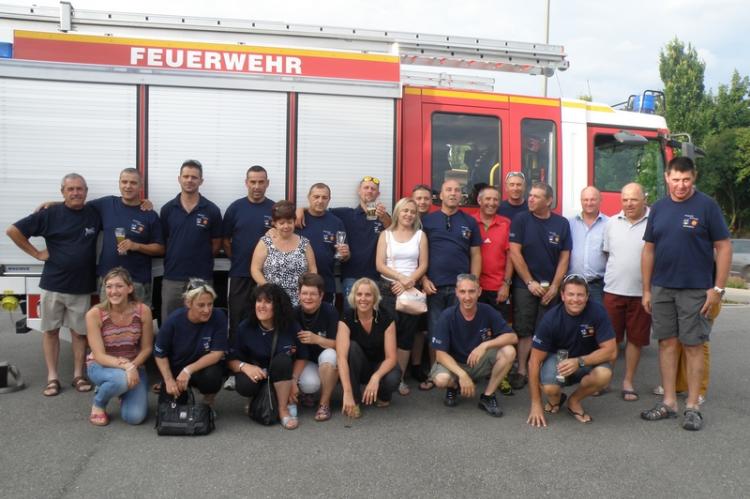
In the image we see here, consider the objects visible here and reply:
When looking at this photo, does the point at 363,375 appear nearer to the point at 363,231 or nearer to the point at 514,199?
the point at 363,231

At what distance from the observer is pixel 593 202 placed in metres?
5.50

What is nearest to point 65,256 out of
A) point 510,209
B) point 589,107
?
point 510,209

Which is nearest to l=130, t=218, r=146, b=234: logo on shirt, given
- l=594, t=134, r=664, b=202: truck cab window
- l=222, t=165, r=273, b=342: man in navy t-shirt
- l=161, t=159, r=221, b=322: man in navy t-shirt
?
l=161, t=159, r=221, b=322: man in navy t-shirt

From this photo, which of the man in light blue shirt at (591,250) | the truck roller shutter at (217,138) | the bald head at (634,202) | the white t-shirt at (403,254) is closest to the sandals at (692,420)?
the man in light blue shirt at (591,250)

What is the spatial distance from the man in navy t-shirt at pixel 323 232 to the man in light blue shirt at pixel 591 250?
82.1 inches

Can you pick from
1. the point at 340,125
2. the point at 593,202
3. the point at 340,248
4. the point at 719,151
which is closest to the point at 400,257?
the point at 340,248

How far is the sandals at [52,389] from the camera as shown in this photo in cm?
503

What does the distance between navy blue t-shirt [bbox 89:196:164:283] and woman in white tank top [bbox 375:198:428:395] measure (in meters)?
1.93

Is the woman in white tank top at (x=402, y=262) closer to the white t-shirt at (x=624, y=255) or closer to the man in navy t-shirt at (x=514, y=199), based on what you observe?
the man in navy t-shirt at (x=514, y=199)

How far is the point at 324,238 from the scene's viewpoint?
5297mm

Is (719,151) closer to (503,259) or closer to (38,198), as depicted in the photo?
(503,259)

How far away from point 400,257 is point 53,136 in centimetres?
315

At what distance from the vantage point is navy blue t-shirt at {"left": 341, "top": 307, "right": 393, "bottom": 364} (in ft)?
15.7

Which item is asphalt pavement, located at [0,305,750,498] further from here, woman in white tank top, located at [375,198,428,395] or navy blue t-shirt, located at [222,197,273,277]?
navy blue t-shirt, located at [222,197,273,277]
